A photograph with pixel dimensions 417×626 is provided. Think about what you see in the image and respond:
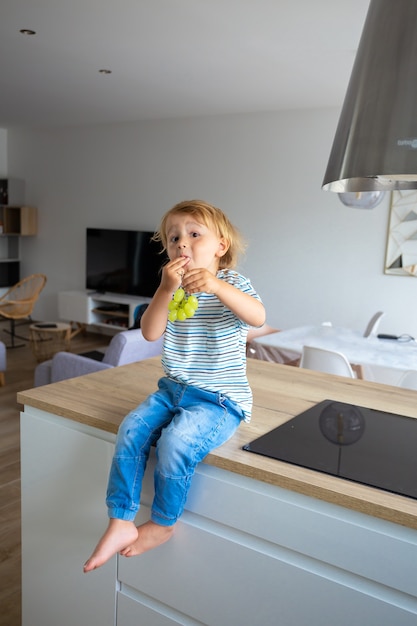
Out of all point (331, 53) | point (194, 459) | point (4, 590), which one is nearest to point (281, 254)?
point (331, 53)

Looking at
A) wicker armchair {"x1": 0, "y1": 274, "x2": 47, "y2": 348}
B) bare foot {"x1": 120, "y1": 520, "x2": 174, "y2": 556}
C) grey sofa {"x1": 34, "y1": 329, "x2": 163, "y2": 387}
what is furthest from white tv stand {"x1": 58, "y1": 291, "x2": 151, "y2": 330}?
bare foot {"x1": 120, "y1": 520, "x2": 174, "y2": 556}

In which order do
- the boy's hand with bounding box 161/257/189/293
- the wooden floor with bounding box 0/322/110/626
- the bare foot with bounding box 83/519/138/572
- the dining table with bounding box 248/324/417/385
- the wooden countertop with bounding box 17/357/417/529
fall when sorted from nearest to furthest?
the wooden countertop with bounding box 17/357/417/529 → the bare foot with bounding box 83/519/138/572 → the boy's hand with bounding box 161/257/189/293 → the wooden floor with bounding box 0/322/110/626 → the dining table with bounding box 248/324/417/385

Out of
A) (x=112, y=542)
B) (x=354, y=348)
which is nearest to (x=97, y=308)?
(x=354, y=348)

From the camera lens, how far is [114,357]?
10.9 feet

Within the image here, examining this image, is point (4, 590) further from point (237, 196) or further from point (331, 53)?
point (237, 196)

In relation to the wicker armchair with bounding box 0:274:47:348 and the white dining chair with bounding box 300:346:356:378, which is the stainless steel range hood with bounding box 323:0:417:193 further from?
the wicker armchair with bounding box 0:274:47:348

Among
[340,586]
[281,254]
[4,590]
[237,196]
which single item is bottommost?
[4,590]

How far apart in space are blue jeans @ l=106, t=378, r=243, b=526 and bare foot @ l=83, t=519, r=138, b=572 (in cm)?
2

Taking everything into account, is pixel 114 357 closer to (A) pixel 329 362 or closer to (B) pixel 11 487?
(B) pixel 11 487

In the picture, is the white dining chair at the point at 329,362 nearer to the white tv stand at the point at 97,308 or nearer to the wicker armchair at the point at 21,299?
the white tv stand at the point at 97,308

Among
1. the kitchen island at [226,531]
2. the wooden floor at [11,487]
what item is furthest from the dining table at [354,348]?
the wooden floor at [11,487]

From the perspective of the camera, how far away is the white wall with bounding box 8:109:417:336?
5.11 meters

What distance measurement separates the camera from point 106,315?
6895mm

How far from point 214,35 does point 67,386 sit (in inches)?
107
